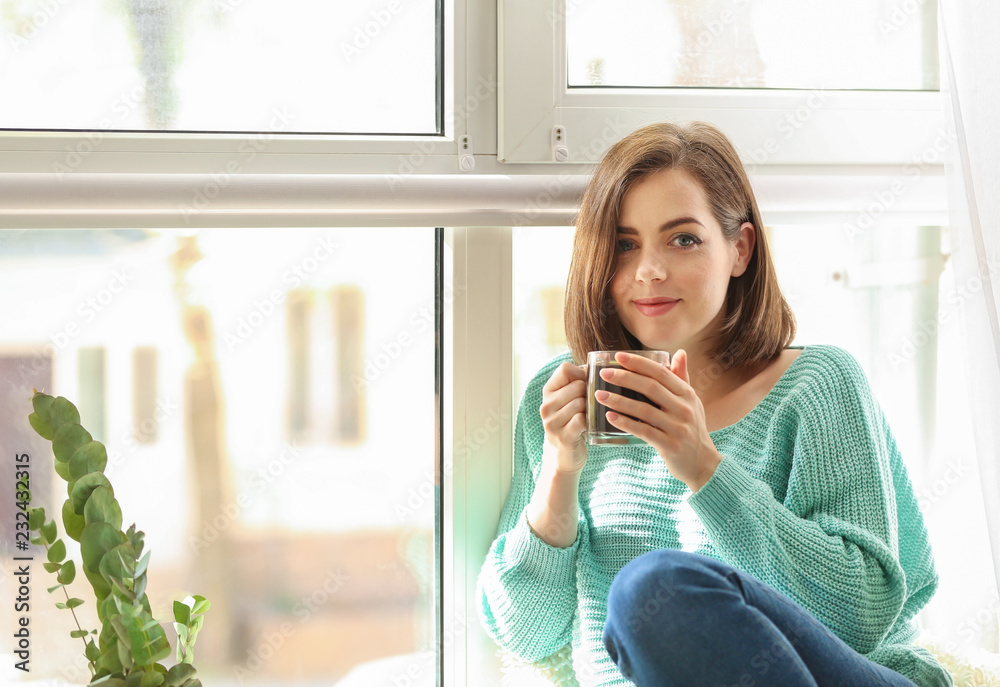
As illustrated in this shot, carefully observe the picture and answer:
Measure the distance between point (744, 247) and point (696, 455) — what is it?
1.15 feet

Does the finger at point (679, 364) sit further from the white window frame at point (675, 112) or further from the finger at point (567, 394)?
the white window frame at point (675, 112)

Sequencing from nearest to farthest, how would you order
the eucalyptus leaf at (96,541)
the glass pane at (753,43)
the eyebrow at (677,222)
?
the eucalyptus leaf at (96,541) → the eyebrow at (677,222) → the glass pane at (753,43)

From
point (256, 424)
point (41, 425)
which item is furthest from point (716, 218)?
point (41, 425)

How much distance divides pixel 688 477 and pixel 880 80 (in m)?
0.85

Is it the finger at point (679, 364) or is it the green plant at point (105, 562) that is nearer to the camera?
the green plant at point (105, 562)

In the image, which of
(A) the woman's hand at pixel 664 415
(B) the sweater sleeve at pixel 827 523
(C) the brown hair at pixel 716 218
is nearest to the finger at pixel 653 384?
(A) the woman's hand at pixel 664 415

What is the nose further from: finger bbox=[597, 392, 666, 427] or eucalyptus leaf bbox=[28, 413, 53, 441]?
eucalyptus leaf bbox=[28, 413, 53, 441]

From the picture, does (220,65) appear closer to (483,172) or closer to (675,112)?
(483,172)

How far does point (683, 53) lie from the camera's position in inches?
54.1

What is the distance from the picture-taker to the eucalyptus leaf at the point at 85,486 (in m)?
0.91

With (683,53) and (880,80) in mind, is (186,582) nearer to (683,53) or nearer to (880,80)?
(683,53)

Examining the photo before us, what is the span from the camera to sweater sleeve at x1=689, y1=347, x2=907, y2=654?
0.98m

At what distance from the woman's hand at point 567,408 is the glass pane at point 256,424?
356 millimetres

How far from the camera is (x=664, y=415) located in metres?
0.96
